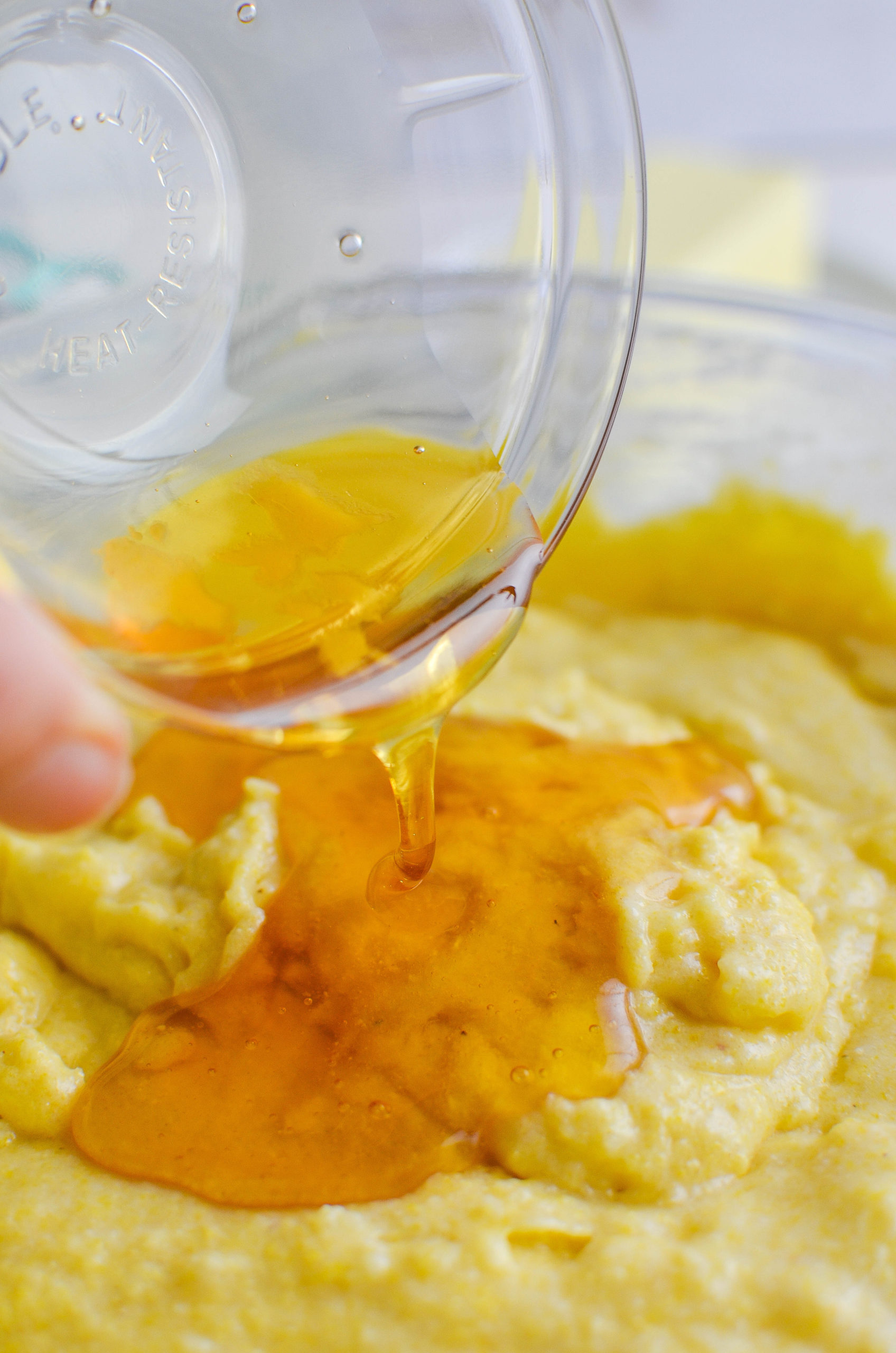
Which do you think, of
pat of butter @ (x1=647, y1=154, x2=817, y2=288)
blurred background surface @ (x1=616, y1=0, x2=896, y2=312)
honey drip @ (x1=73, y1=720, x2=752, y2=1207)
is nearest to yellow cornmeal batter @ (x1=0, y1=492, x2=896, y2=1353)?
honey drip @ (x1=73, y1=720, x2=752, y2=1207)

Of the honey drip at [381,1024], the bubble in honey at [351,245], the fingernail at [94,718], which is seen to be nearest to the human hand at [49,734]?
the fingernail at [94,718]

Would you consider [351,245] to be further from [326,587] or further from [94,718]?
[94,718]

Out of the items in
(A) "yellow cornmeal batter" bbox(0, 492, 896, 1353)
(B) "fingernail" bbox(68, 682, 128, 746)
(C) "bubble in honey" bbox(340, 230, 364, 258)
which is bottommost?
(A) "yellow cornmeal batter" bbox(0, 492, 896, 1353)

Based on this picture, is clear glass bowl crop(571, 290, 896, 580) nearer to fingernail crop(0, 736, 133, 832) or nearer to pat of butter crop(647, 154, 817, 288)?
pat of butter crop(647, 154, 817, 288)

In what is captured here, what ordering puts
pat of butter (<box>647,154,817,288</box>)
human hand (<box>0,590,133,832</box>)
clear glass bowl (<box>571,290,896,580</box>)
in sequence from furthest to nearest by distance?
pat of butter (<box>647,154,817,288</box>)
clear glass bowl (<box>571,290,896,580</box>)
human hand (<box>0,590,133,832</box>)

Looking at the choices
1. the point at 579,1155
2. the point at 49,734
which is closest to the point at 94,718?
the point at 49,734

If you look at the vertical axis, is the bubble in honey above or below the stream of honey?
above

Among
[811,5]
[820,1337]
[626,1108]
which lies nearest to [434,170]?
[626,1108]

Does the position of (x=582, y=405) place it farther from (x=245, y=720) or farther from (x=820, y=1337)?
(x=820, y=1337)
